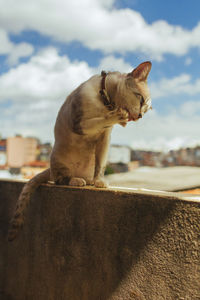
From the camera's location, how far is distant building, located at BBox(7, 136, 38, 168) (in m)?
16.1

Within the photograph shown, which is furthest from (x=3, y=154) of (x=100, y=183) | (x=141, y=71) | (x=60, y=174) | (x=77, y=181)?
(x=141, y=71)

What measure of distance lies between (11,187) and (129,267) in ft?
5.29

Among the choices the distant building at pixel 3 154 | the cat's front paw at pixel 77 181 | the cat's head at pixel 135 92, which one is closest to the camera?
the cat's head at pixel 135 92

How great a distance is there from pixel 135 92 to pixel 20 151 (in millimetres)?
15057

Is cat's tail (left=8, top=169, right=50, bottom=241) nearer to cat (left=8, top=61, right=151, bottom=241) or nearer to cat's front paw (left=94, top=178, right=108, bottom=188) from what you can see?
cat (left=8, top=61, right=151, bottom=241)

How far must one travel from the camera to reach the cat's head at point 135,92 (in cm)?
193

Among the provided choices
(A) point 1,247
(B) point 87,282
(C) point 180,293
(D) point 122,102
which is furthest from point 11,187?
(C) point 180,293

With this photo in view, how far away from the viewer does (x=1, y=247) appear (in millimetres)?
3008

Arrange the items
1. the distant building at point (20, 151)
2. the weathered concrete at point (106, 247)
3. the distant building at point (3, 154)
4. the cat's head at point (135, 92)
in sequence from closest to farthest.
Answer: the weathered concrete at point (106, 247) → the cat's head at point (135, 92) → the distant building at point (20, 151) → the distant building at point (3, 154)

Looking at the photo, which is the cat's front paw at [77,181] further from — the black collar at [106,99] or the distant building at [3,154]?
the distant building at [3,154]

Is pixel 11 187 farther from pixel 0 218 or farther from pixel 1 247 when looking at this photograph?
pixel 1 247

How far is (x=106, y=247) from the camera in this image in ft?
5.98

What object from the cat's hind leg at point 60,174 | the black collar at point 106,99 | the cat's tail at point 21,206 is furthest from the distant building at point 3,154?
the black collar at point 106,99

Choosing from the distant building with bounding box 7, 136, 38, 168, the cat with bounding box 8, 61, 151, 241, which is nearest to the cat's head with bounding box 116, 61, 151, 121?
the cat with bounding box 8, 61, 151, 241
